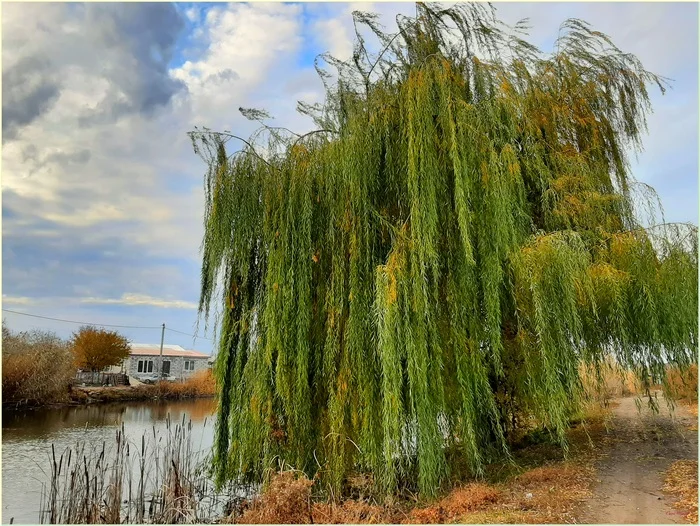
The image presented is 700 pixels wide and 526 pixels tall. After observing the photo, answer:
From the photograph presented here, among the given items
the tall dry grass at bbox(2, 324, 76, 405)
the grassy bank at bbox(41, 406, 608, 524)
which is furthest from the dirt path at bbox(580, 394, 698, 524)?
the tall dry grass at bbox(2, 324, 76, 405)

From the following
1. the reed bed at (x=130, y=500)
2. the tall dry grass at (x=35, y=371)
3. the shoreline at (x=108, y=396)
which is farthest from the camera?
the shoreline at (x=108, y=396)

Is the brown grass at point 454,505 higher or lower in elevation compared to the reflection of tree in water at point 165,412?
higher

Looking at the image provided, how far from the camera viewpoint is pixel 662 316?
5090 mm

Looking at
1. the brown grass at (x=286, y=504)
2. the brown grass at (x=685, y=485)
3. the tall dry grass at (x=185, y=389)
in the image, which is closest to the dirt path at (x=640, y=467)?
the brown grass at (x=685, y=485)

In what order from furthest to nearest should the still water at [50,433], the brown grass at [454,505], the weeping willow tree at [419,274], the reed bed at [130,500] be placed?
the still water at [50,433]
the reed bed at [130,500]
the weeping willow tree at [419,274]
the brown grass at [454,505]

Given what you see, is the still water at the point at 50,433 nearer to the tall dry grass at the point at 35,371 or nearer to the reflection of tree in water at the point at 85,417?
the reflection of tree in water at the point at 85,417

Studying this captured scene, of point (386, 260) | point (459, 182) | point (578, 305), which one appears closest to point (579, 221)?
point (578, 305)

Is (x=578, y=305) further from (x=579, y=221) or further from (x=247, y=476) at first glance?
(x=247, y=476)

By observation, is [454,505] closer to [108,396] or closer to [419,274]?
[419,274]

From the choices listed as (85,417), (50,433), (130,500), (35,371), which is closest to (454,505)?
(130,500)

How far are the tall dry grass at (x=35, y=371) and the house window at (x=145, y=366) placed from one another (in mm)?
14804

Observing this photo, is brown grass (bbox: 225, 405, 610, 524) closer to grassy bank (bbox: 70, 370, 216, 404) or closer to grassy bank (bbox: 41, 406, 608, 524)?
grassy bank (bbox: 41, 406, 608, 524)

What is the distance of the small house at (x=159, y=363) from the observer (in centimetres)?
3525

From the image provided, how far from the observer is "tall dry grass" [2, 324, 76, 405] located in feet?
60.3
